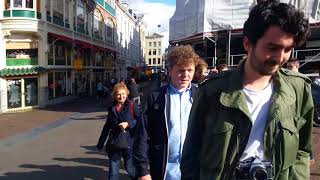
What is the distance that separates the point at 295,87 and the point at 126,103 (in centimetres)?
406

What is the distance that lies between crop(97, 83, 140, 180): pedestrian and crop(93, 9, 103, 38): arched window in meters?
38.5

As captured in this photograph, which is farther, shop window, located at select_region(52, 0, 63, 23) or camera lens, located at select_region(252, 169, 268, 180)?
shop window, located at select_region(52, 0, 63, 23)

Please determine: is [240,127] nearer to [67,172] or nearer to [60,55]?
[67,172]

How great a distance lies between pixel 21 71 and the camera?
2597cm

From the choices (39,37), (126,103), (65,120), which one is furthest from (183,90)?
(39,37)

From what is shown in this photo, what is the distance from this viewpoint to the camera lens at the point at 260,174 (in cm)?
210

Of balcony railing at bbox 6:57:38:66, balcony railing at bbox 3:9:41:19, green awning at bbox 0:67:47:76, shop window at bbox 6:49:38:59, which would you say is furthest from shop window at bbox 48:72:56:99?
balcony railing at bbox 3:9:41:19

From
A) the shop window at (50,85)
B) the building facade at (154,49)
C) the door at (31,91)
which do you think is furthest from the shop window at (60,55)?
the building facade at (154,49)

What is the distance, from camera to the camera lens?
2.10 metres

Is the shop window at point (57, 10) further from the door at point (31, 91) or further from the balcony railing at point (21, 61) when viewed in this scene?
the door at point (31, 91)

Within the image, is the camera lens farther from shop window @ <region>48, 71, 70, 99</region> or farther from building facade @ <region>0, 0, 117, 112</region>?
shop window @ <region>48, 71, 70, 99</region>

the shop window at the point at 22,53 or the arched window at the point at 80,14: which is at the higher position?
the arched window at the point at 80,14

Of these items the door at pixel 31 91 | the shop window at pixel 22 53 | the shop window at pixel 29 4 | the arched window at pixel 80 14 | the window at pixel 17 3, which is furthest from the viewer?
the arched window at pixel 80 14

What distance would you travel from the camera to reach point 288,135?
215 centimetres
